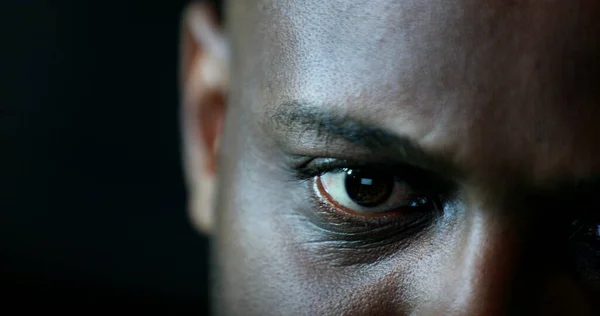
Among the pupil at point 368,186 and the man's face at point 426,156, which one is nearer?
the man's face at point 426,156

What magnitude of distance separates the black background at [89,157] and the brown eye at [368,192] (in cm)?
81

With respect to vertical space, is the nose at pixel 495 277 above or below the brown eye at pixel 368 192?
below

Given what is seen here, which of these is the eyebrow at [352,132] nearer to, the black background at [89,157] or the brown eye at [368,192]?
the brown eye at [368,192]

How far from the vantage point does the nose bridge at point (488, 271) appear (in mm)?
911

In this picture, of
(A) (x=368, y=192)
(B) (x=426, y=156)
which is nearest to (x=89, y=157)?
(A) (x=368, y=192)

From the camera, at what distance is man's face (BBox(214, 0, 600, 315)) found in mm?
878

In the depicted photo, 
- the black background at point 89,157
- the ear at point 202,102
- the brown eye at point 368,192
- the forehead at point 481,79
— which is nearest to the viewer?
the forehead at point 481,79

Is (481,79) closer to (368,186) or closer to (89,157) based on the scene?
(368,186)

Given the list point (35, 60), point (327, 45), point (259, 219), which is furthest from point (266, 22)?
point (35, 60)

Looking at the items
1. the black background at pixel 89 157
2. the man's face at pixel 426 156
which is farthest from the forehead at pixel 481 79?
the black background at pixel 89 157

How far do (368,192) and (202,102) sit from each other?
445 millimetres

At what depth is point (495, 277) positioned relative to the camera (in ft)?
2.99

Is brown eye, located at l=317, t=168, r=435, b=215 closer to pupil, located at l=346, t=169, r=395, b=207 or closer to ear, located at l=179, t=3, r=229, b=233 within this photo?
pupil, located at l=346, t=169, r=395, b=207

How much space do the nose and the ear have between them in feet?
1.63
